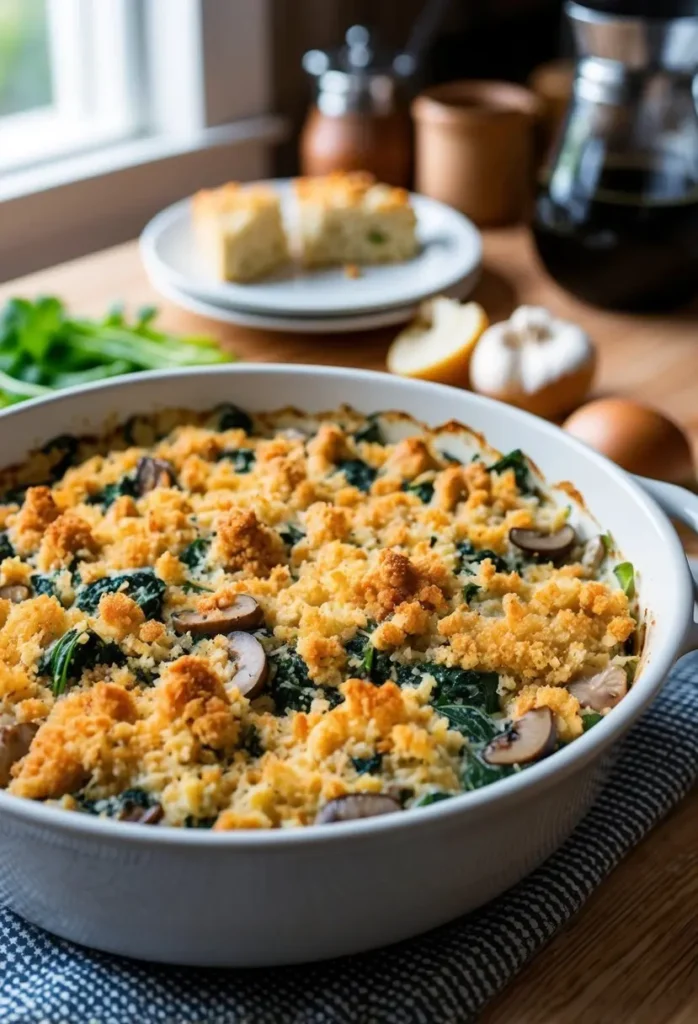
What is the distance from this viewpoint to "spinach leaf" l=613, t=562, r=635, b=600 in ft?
4.19

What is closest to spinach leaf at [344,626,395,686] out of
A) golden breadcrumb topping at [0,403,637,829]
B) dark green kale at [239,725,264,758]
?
golden breadcrumb topping at [0,403,637,829]

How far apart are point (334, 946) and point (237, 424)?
78 cm

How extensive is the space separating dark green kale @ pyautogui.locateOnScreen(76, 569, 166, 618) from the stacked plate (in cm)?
87

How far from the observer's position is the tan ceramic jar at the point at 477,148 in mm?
2545

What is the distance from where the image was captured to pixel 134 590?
1.27 m

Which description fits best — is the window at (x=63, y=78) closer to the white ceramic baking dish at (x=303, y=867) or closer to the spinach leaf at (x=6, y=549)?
the spinach leaf at (x=6, y=549)

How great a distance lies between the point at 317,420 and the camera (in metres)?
1.58

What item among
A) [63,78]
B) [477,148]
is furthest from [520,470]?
[63,78]

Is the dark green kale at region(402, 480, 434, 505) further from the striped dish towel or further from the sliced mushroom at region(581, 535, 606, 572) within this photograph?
the striped dish towel

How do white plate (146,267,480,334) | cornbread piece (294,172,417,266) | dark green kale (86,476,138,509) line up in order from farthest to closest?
cornbread piece (294,172,417,266) → white plate (146,267,480,334) → dark green kale (86,476,138,509)

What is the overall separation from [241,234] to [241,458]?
73 centimetres

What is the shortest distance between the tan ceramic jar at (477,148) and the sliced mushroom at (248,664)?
1662 millimetres

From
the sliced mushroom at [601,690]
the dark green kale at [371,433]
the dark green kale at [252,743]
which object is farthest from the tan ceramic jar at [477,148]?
the dark green kale at [252,743]

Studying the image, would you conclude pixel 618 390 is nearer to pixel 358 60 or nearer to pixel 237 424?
pixel 237 424
